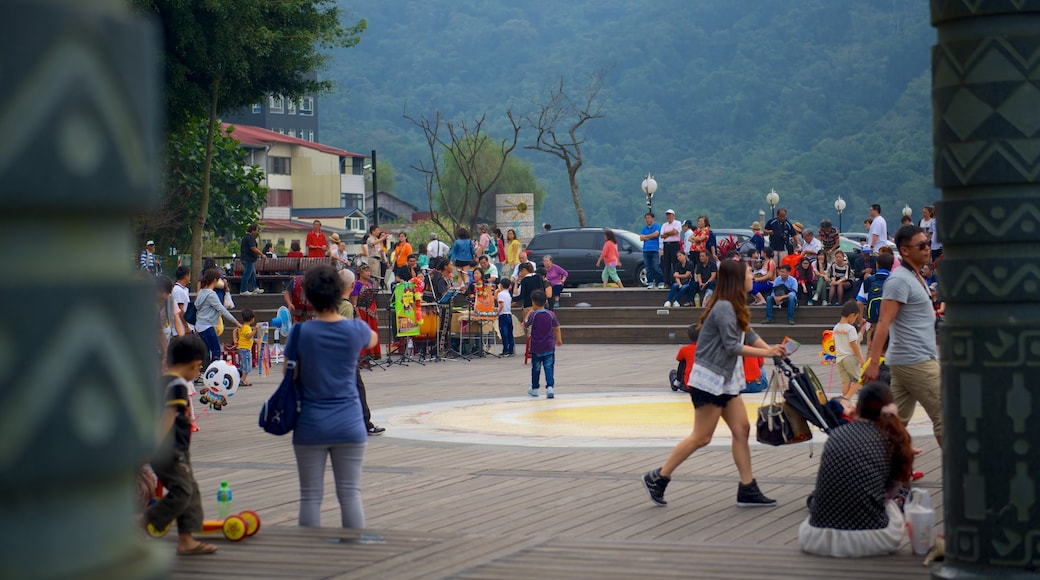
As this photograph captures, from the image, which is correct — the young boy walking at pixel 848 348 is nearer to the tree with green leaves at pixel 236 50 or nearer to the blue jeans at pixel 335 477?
the blue jeans at pixel 335 477

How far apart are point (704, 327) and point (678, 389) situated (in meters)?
9.31

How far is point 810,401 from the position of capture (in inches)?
341

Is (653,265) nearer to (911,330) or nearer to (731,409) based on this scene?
(731,409)

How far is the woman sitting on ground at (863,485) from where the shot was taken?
23.5 feet

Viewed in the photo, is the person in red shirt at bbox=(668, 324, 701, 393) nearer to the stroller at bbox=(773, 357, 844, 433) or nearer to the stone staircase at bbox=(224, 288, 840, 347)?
the stroller at bbox=(773, 357, 844, 433)

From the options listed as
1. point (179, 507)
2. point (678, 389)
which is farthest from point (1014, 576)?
point (678, 389)

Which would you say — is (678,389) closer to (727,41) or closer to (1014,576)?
(1014,576)

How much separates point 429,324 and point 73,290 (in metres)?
25.1

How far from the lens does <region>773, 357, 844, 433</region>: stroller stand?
340 inches

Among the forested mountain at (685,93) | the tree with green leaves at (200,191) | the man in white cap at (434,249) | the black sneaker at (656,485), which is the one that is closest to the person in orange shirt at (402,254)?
the man in white cap at (434,249)

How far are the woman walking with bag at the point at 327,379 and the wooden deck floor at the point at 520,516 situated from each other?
54 centimetres

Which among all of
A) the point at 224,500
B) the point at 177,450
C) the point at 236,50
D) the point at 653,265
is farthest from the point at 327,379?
the point at 236,50

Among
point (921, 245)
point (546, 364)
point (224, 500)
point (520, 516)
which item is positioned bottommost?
point (520, 516)

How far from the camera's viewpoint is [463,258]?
105ft
